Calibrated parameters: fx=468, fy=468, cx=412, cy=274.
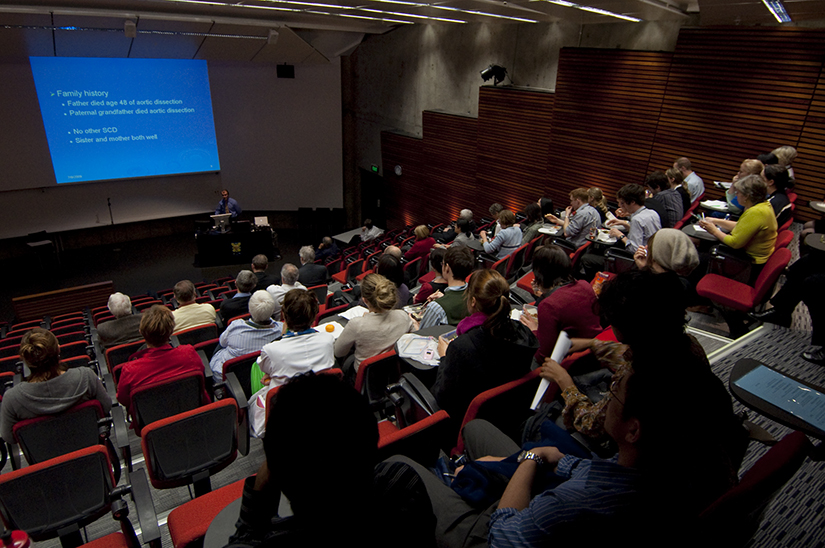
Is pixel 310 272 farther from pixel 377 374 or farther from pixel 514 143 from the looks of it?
pixel 514 143

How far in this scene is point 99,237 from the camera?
11875mm

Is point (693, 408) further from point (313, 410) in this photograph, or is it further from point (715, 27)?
point (715, 27)

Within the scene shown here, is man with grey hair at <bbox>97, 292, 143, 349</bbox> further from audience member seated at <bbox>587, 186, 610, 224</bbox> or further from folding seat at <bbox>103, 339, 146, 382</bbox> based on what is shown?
audience member seated at <bbox>587, 186, 610, 224</bbox>

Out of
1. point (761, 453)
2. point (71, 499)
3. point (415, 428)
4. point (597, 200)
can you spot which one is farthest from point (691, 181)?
point (71, 499)

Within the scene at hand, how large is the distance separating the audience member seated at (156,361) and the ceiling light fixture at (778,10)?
5.84 m

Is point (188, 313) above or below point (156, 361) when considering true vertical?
below

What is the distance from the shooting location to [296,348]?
112 inches

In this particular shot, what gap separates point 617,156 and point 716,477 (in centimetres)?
784

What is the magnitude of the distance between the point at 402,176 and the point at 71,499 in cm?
1221

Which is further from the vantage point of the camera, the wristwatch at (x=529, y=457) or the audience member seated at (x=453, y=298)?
the audience member seated at (x=453, y=298)

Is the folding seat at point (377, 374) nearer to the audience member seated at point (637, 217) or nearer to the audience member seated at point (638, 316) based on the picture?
the audience member seated at point (638, 316)

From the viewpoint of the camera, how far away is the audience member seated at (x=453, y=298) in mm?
3264

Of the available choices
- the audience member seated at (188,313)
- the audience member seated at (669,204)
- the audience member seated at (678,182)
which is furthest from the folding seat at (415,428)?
the audience member seated at (678,182)

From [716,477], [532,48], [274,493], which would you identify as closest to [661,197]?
[716,477]
